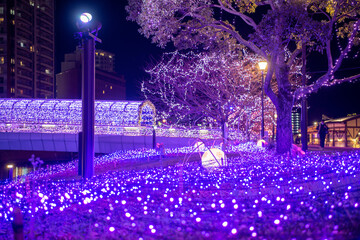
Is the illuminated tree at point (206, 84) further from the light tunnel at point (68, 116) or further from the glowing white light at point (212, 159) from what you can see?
the glowing white light at point (212, 159)

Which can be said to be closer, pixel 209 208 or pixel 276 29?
pixel 209 208

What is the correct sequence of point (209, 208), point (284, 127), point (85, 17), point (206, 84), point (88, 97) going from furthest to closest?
1. point (206, 84)
2. point (284, 127)
3. point (88, 97)
4. point (85, 17)
5. point (209, 208)

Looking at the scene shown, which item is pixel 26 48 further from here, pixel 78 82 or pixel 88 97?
pixel 88 97

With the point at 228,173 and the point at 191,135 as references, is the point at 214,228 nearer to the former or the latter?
the point at 228,173

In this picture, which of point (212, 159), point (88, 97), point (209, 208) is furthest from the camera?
point (212, 159)

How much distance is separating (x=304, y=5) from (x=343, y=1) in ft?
4.34

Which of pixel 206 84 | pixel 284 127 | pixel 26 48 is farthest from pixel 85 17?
pixel 26 48

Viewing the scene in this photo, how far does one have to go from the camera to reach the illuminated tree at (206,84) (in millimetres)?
23500

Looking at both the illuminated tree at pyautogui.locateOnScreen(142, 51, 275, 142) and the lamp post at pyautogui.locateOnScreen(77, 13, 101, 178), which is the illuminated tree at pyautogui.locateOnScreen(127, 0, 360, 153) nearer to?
the lamp post at pyautogui.locateOnScreen(77, 13, 101, 178)

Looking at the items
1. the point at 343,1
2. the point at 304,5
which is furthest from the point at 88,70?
the point at 343,1

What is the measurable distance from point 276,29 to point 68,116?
21.9m

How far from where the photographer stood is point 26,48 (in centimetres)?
8550

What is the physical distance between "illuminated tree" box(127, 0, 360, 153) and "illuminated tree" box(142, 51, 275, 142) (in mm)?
8491

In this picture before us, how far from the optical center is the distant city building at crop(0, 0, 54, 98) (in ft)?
255
